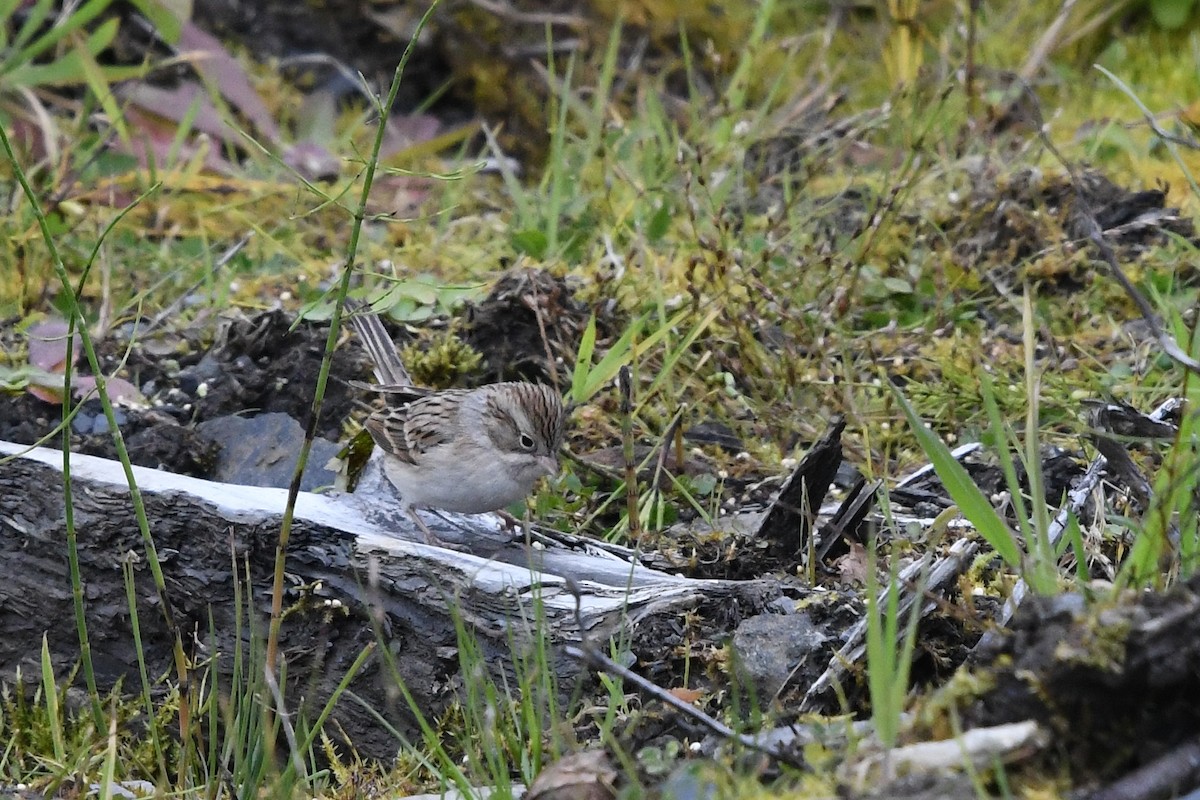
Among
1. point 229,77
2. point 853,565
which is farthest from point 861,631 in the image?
point 229,77

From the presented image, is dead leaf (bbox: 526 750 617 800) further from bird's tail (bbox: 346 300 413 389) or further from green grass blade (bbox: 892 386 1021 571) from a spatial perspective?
bird's tail (bbox: 346 300 413 389)

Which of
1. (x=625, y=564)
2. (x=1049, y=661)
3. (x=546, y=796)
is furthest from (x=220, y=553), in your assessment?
(x=1049, y=661)

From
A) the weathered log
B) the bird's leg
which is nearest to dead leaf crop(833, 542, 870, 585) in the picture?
the weathered log

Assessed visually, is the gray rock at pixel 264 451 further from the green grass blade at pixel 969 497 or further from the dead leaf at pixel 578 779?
the green grass blade at pixel 969 497

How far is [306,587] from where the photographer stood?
3.60m

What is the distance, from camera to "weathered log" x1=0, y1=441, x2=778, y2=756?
3.45m

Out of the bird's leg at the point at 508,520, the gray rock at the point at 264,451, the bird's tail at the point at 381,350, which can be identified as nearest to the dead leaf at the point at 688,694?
the bird's leg at the point at 508,520

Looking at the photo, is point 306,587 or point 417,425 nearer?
point 306,587

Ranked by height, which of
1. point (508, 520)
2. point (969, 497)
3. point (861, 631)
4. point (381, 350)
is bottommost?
point (508, 520)

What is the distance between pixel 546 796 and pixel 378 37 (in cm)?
649

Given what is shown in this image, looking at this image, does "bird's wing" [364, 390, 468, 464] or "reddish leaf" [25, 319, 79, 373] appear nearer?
"bird's wing" [364, 390, 468, 464]

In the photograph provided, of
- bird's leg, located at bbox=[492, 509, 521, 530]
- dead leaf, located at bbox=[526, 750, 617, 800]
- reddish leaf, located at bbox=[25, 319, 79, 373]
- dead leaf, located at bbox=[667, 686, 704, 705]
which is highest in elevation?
dead leaf, located at bbox=[526, 750, 617, 800]

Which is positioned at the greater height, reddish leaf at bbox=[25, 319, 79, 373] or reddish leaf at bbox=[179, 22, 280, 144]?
reddish leaf at bbox=[179, 22, 280, 144]

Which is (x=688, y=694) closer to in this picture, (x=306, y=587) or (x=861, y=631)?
(x=861, y=631)
